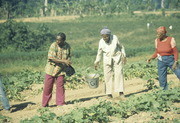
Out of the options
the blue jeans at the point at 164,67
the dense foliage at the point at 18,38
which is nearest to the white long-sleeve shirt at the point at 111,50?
the blue jeans at the point at 164,67

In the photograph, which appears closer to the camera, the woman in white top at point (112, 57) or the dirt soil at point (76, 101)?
the dirt soil at point (76, 101)

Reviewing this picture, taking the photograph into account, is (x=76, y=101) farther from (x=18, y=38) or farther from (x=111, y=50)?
(x=18, y=38)

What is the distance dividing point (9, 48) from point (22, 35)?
4.93 feet

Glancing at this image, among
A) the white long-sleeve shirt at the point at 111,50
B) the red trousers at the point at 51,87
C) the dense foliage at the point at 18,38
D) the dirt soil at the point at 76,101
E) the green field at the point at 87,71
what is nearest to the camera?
the green field at the point at 87,71

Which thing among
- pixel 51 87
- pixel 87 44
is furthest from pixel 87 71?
pixel 87 44

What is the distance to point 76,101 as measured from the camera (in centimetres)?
744

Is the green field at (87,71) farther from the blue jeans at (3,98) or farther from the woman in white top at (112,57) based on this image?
the woman in white top at (112,57)

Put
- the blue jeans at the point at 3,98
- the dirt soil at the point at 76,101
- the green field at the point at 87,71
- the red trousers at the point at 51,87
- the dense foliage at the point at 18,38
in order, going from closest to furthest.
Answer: the green field at the point at 87,71 → the dirt soil at the point at 76,101 → the blue jeans at the point at 3,98 → the red trousers at the point at 51,87 → the dense foliage at the point at 18,38

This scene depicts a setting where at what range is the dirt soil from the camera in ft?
19.1

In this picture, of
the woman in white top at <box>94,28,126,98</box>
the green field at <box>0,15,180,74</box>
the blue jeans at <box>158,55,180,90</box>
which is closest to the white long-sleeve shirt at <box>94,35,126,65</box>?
the woman in white top at <box>94,28,126,98</box>

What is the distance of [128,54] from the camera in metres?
18.6

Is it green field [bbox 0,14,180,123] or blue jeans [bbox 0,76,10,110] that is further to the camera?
blue jeans [bbox 0,76,10,110]

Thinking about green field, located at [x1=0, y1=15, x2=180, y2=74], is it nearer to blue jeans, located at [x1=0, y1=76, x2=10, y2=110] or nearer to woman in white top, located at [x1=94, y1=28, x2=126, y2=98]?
woman in white top, located at [x1=94, y1=28, x2=126, y2=98]

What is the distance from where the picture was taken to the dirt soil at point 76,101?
19.1 feet
